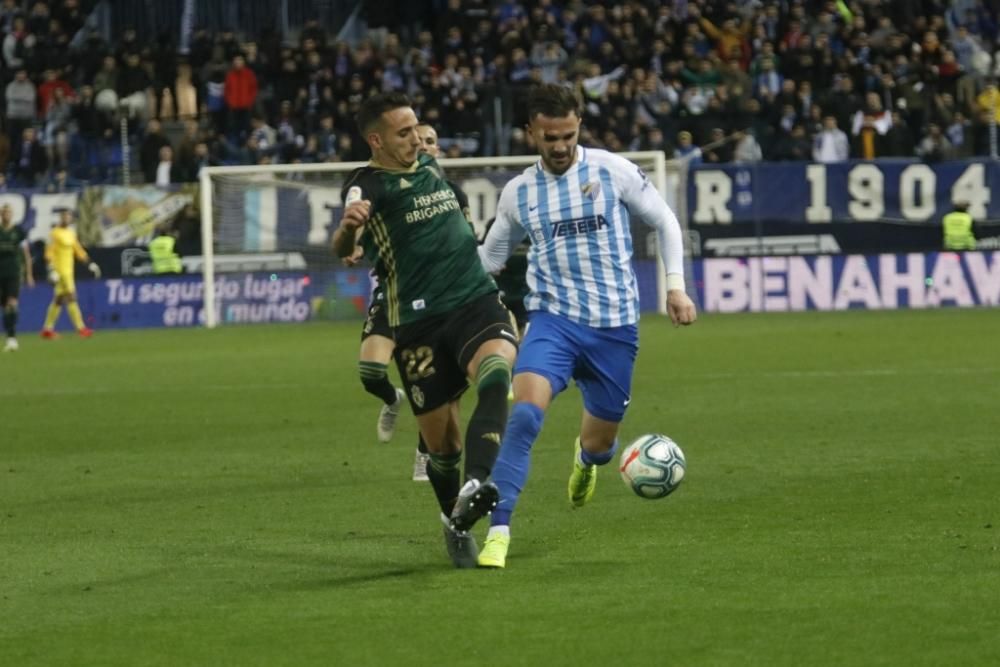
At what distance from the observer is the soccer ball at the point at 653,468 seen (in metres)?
8.85

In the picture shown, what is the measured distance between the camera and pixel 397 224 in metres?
8.30

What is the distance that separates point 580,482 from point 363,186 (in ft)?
6.97

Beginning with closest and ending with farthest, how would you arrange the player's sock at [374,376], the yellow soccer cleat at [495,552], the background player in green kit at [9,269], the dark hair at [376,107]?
the yellow soccer cleat at [495,552] < the dark hair at [376,107] < the player's sock at [374,376] < the background player in green kit at [9,269]

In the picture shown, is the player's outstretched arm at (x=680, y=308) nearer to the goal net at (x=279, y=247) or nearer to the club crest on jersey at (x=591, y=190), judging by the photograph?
the club crest on jersey at (x=591, y=190)

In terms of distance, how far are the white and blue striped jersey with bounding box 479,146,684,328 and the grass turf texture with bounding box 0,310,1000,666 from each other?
3.58 feet

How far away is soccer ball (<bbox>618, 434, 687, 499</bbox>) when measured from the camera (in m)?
8.85

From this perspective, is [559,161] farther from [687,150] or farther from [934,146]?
[934,146]

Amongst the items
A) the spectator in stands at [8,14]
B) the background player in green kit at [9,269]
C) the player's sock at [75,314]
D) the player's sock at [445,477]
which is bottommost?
the player's sock at [75,314]

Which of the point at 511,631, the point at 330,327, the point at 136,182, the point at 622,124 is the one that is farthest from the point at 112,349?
the point at 511,631

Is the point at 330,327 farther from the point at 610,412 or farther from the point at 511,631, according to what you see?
the point at 511,631

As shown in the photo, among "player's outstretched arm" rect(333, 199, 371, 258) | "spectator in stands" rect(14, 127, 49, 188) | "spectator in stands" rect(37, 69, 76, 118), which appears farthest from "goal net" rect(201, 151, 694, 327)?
"player's outstretched arm" rect(333, 199, 371, 258)

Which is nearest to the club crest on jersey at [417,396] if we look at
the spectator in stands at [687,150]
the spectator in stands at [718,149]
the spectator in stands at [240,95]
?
the spectator in stands at [687,150]

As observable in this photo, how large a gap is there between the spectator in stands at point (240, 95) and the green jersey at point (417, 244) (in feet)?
86.4

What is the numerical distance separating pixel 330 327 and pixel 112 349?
15.6 ft
